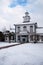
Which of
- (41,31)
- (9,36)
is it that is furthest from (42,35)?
(9,36)

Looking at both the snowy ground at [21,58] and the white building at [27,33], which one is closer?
the snowy ground at [21,58]

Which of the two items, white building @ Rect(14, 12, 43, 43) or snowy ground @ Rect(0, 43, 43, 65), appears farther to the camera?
white building @ Rect(14, 12, 43, 43)

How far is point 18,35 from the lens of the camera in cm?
3469

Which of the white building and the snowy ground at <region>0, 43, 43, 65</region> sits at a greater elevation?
the white building

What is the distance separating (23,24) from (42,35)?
6137mm

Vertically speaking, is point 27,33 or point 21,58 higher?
point 27,33

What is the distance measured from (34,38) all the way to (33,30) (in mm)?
2253

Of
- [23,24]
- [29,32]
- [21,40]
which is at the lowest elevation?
[21,40]

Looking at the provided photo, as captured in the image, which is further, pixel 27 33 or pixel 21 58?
pixel 27 33

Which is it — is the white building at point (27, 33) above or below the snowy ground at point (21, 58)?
above

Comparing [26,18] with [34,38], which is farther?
[26,18]

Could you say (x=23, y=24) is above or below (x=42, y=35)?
above

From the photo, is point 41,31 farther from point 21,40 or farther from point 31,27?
point 21,40

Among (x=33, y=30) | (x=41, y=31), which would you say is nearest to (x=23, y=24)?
(x=33, y=30)
